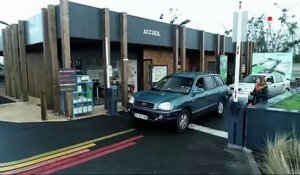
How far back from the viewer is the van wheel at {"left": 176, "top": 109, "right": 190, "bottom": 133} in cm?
764

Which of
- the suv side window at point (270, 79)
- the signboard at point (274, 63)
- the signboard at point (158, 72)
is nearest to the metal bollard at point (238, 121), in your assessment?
the signboard at point (158, 72)

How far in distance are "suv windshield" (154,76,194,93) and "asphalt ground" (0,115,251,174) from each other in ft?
3.94

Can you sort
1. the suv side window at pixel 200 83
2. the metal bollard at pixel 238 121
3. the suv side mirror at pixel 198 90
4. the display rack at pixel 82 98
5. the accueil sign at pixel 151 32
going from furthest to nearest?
the accueil sign at pixel 151 32
the display rack at pixel 82 98
the suv side window at pixel 200 83
the suv side mirror at pixel 198 90
the metal bollard at pixel 238 121

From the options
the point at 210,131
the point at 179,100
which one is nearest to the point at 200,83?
the point at 179,100

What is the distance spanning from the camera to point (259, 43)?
38.7 m

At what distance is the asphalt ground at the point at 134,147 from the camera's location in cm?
506

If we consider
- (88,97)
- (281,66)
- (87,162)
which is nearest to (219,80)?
(88,97)

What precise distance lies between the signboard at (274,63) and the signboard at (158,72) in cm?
1059

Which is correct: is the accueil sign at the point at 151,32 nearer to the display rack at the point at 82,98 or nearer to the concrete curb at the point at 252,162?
the display rack at the point at 82,98

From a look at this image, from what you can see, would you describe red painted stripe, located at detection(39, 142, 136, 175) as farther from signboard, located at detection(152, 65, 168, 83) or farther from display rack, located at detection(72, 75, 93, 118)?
signboard, located at detection(152, 65, 168, 83)

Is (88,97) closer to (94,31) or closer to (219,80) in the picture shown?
(94,31)

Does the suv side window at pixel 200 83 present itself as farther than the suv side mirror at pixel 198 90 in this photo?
Yes

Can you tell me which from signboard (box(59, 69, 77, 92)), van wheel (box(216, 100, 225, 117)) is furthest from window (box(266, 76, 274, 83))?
signboard (box(59, 69, 77, 92))

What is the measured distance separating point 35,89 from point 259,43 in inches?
1311
